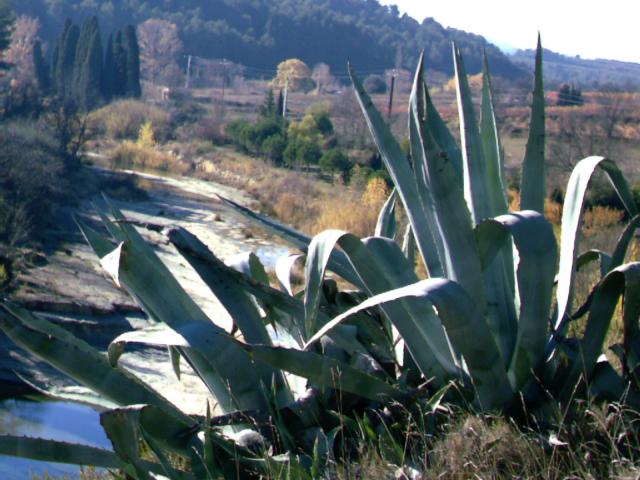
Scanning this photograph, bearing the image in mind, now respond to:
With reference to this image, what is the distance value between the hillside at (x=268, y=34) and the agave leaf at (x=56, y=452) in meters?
103

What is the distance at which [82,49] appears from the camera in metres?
59.1

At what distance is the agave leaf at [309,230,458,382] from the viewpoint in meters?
3.51

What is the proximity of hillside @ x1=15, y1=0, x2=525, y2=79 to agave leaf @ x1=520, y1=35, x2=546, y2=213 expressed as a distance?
102 m

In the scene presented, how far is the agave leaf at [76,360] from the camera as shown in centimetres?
319

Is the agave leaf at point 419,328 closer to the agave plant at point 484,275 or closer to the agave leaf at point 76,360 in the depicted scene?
the agave plant at point 484,275

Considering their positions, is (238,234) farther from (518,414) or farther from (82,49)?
(82,49)

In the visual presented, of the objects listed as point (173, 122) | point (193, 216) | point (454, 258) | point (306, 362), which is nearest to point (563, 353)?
point (454, 258)

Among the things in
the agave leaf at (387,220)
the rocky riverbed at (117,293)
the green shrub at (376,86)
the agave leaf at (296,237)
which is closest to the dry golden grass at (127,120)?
the green shrub at (376,86)

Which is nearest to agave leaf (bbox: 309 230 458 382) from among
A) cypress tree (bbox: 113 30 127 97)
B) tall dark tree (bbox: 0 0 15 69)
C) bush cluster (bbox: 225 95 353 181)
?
bush cluster (bbox: 225 95 353 181)

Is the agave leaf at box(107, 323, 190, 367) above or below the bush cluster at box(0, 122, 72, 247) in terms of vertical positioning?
above

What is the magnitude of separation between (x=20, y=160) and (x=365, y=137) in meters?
21.6

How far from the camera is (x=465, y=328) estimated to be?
10.5ft

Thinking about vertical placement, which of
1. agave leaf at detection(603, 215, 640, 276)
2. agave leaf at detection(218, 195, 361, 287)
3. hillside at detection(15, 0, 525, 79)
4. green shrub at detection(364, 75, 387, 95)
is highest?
hillside at detection(15, 0, 525, 79)

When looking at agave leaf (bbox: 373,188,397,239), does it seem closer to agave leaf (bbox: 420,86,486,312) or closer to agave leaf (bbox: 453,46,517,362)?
agave leaf (bbox: 453,46,517,362)
